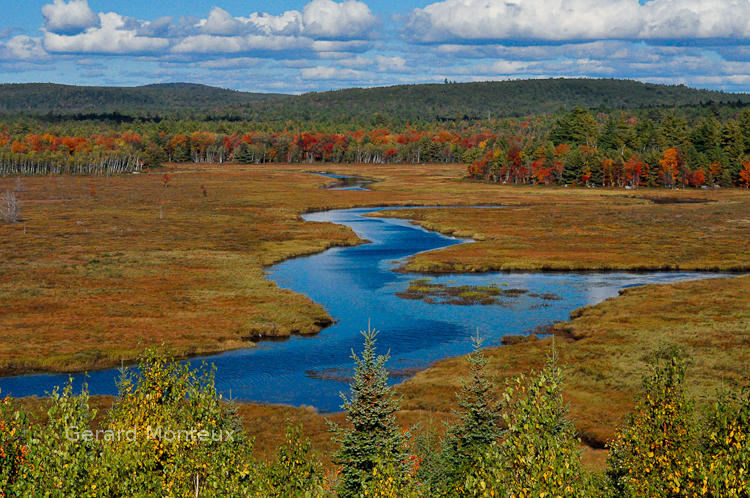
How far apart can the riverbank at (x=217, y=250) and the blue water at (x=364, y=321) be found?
323 centimetres

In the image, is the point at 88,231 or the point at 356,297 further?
the point at 88,231

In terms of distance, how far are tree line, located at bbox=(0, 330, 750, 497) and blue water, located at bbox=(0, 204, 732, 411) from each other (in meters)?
18.6

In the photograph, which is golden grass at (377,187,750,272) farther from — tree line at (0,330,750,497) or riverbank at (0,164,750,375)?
tree line at (0,330,750,497)

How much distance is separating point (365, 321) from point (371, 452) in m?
45.7

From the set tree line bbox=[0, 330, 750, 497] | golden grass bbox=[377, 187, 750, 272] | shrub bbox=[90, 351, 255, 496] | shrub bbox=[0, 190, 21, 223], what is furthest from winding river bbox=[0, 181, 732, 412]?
shrub bbox=[0, 190, 21, 223]

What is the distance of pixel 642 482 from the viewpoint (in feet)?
76.2

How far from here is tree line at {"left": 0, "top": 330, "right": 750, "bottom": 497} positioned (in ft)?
62.0

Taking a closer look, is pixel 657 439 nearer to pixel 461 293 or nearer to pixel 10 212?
pixel 461 293

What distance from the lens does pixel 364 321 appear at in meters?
72.1

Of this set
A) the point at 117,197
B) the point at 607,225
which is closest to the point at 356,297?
the point at 607,225

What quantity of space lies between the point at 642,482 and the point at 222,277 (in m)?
72.2

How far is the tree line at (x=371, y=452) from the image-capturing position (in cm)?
1891

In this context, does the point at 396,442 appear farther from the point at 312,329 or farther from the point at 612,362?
the point at 312,329

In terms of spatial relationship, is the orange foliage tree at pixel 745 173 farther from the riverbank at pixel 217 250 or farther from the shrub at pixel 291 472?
the shrub at pixel 291 472
